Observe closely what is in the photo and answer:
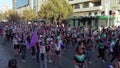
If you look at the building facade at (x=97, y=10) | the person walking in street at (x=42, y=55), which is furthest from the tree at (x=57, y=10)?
the person walking in street at (x=42, y=55)

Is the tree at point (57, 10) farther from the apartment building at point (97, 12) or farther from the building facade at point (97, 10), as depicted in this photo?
the building facade at point (97, 10)

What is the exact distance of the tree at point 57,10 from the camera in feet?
238

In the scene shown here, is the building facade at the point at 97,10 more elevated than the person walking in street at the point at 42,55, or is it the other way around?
the building facade at the point at 97,10

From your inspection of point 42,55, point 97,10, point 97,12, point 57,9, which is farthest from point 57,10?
point 42,55

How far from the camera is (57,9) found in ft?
241

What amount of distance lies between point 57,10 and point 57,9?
9.2 inches

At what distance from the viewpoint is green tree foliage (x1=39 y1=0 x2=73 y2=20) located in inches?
2854

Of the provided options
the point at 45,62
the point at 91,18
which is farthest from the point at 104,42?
the point at 91,18

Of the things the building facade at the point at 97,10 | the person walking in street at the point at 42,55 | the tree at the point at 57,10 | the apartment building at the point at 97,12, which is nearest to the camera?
the person walking in street at the point at 42,55

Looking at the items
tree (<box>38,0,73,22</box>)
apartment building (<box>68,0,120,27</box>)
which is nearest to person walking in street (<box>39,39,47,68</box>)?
apartment building (<box>68,0,120,27</box>)

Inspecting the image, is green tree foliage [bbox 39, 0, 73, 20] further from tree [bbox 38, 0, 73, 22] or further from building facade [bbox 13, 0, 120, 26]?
building facade [bbox 13, 0, 120, 26]

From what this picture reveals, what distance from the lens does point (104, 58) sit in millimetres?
18531

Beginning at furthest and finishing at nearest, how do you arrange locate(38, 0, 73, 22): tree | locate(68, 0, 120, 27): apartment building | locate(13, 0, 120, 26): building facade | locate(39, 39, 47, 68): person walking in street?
locate(38, 0, 73, 22): tree, locate(13, 0, 120, 26): building facade, locate(68, 0, 120, 27): apartment building, locate(39, 39, 47, 68): person walking in street

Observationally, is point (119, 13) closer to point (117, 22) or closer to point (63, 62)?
point (117, 22)
